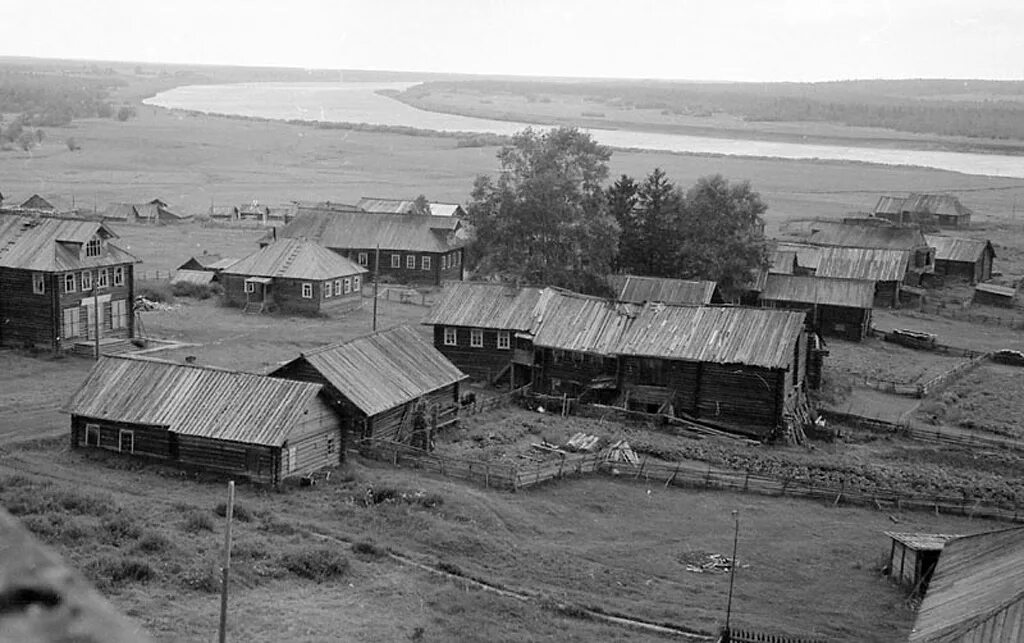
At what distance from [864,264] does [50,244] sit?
48480mm

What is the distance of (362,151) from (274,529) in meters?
148

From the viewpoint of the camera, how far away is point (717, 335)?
147 ft

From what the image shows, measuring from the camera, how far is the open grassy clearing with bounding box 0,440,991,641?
2303 centimetres

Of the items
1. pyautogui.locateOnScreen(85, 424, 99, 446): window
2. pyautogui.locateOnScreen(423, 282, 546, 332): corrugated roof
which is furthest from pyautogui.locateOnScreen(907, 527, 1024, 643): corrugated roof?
pyautogui.locateOnScreen(423, 282, 546, 332): corrugated roof

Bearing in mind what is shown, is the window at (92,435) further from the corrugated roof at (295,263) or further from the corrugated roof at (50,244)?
the corrugated roof at (295,263)

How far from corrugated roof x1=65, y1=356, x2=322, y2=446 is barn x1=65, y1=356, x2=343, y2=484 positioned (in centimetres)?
3

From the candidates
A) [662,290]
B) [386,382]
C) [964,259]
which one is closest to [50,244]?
[386,382]

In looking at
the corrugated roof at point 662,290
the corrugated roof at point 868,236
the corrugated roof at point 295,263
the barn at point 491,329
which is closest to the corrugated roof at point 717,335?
the barn at point 491,329

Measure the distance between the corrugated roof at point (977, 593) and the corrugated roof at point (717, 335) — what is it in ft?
62.3

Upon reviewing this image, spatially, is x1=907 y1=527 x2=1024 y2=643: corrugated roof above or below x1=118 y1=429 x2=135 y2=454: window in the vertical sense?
above

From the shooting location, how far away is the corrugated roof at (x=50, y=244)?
47688mm

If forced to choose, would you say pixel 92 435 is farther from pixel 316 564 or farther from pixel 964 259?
pixel 964 259

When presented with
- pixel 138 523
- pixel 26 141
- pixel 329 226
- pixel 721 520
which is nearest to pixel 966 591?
pixel 721 520

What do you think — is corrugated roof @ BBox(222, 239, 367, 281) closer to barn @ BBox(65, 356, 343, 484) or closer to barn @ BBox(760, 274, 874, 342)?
barn @ BBox(760, 274, 874, 342)
